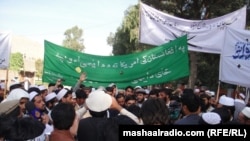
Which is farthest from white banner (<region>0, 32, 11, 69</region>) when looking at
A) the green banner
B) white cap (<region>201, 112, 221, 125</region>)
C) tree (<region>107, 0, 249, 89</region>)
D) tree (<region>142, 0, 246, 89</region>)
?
tree (<region>142, 0, 246, 89</region>)

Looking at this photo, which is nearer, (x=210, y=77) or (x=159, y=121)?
(x=159, y=121)

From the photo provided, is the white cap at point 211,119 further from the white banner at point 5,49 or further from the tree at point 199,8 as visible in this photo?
the tree at point 199,8

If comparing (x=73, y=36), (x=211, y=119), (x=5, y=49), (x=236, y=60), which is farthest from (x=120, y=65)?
(x=73, y=36)

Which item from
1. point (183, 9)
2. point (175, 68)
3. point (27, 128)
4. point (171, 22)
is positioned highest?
point (183, 9)

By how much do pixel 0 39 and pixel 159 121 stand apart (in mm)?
7036

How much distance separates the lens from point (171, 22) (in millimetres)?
9906

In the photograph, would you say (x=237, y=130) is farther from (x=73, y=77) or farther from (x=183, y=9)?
(x=183, y=9)

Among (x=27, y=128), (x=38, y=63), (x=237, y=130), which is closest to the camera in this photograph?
(x=27, y=128)

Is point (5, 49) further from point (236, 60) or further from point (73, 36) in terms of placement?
point (73, 36)

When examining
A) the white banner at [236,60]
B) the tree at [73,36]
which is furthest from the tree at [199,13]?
the tree at [73,36]

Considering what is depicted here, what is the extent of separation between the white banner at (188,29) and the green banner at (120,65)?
160 centimetres

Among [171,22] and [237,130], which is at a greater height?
[171,22]

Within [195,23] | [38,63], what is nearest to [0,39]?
[195,23]

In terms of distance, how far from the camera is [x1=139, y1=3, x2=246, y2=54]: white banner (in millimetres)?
9672
